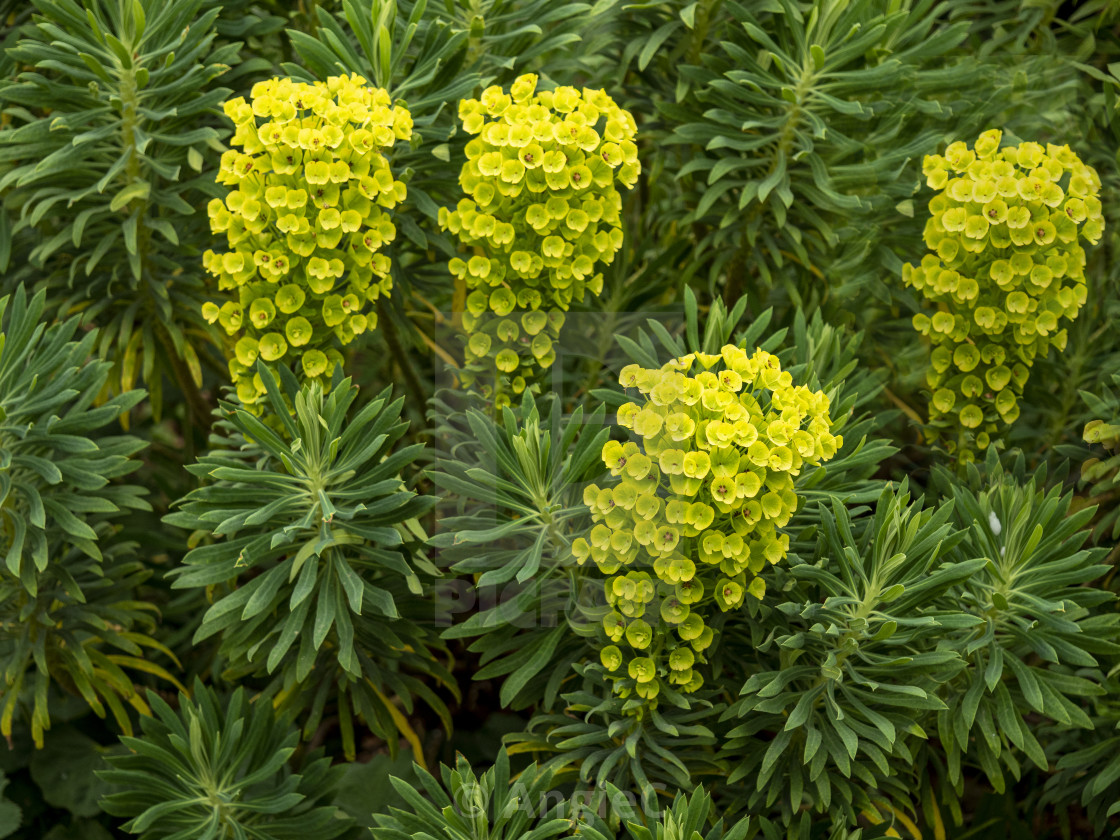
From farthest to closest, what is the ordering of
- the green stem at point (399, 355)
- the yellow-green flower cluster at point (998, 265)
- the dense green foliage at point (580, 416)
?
the green stem at point (399, 355), the yellow-green flower cluster at point (998, 265), the dense green foliage at point (580, 416)

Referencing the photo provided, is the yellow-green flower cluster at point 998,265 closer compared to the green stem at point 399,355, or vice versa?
the yellow-green flower cluster at point 998,265

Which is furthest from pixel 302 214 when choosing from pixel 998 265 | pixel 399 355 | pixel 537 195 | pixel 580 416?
pixel 998 265

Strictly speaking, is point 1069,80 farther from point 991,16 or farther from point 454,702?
point 454,702

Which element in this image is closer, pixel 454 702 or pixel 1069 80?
pixel 1069 80

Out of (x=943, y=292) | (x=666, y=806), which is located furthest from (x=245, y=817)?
(x=943, y=292)

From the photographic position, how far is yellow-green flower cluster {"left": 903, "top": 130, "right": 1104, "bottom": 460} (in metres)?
1.72

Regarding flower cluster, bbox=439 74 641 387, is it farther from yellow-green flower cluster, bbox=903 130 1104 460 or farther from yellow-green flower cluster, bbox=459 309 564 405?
yellow-green flower cluster, bbox=903 130 1104 460

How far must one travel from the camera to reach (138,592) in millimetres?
2619

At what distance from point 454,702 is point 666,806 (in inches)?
44.6

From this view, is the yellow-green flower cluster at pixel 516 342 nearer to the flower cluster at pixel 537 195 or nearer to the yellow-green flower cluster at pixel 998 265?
the flower cluster at pixel 537 195

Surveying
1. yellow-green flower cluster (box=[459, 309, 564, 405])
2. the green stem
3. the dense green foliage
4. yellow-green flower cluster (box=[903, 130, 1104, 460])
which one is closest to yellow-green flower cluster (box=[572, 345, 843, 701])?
the dense green foliage

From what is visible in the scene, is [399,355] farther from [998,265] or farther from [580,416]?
[998,265]

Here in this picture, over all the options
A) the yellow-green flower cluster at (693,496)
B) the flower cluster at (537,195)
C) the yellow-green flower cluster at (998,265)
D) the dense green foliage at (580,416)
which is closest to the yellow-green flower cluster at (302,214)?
the dense green foliage at (580,416)

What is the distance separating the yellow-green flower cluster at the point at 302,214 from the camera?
165 centimetres
